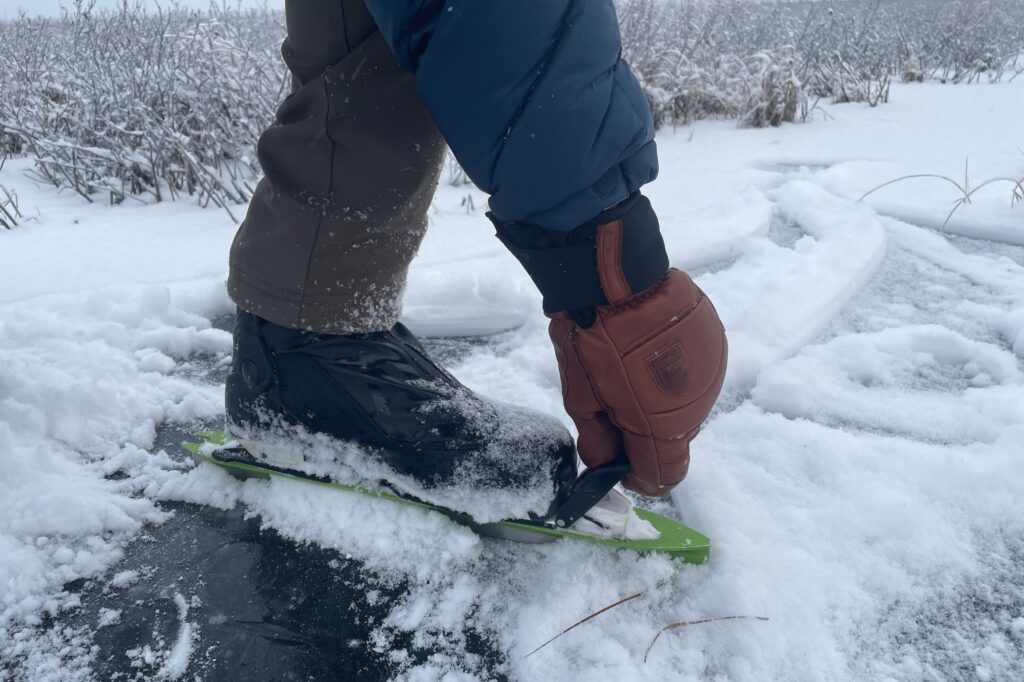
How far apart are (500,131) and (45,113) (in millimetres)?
3325

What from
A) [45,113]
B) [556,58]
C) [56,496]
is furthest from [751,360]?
[45,113]

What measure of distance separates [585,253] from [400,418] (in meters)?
0.36

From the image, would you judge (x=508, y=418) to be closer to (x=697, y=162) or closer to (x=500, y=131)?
(x=500, y=131)

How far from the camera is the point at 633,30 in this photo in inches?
163

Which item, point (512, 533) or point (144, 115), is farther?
point (144, 115)

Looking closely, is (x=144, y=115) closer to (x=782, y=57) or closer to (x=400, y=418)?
(x=400, y=418)

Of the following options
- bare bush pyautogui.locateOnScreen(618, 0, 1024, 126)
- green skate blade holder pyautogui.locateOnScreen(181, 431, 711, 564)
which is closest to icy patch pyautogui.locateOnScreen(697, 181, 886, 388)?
green skate blade holder pyautogui.locateOnScreen(181, 431, 711, 564)

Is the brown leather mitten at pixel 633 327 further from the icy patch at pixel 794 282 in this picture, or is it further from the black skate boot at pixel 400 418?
the icy patch at pixel 794 282

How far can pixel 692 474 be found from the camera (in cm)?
103

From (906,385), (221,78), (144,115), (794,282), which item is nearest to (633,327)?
→ (906,385)

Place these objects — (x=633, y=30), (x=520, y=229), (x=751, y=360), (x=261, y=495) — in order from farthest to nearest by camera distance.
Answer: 1. (x=633, y=30)
2. (x=751, y=360)
3. (x=261, y=495)
4. (x=520, y=229)

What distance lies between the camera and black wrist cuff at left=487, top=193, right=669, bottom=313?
2.44 ft

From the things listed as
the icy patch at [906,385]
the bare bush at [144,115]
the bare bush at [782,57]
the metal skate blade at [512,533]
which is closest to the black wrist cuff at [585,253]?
the metal skate blade at [512,533]

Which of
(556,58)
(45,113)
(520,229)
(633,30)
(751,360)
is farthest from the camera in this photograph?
(633,30)
